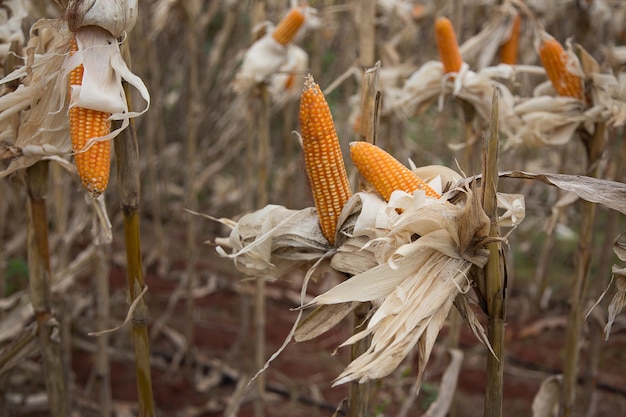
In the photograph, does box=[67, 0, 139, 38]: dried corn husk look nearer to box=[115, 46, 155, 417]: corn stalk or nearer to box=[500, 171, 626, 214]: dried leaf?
box=[115, 46, 155, 417]: corn stalk

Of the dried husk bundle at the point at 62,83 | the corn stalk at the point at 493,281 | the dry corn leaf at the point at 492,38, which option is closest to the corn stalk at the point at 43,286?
the dried husk bundle at the point at 62,83

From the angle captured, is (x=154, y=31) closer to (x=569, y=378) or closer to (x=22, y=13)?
(x=22, y=13)

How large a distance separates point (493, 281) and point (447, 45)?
132 centimetres

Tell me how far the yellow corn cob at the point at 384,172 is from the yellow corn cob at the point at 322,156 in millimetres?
49

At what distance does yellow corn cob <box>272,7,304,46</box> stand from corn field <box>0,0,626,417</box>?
1cm

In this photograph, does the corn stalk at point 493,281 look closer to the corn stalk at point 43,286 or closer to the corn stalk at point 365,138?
the corn stalk at point 365,138

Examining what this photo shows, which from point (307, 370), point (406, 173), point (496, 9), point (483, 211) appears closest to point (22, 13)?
point (406, 173)

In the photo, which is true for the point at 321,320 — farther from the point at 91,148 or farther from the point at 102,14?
the point at 102,14

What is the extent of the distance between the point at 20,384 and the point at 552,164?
4.36 meters

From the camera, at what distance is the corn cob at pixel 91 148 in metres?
1.26

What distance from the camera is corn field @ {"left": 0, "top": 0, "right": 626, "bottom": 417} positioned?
126 cm

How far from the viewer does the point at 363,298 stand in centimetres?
125

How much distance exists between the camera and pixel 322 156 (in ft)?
4.40

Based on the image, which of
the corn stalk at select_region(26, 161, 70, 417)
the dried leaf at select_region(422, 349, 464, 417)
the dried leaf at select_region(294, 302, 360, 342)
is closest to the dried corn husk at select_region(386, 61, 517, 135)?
the dried leaf at select_region(422, 349, 464, 417)
